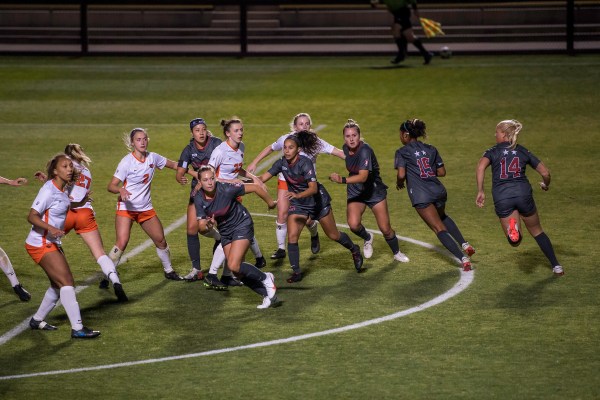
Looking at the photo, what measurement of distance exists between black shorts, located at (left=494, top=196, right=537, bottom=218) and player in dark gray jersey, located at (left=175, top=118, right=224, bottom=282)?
11.1ft

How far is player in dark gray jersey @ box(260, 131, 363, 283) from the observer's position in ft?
43.2

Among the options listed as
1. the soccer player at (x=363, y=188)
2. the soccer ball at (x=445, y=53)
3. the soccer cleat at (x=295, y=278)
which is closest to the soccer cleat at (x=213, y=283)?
the soccer cleat at (x=295, y=278)

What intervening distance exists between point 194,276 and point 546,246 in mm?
4187

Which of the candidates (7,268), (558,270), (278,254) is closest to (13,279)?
(7,268)

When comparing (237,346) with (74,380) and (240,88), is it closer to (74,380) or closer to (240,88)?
(74,380)

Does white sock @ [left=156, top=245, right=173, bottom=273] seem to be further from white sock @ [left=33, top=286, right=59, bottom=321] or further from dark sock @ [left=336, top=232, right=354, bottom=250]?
white sock @ [left=33, top=286, right=59, bottom=321]

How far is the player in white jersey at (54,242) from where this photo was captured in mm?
11172

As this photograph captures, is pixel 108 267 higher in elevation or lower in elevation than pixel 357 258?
higher

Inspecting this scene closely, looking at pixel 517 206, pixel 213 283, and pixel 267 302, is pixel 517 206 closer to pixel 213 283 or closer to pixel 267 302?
pixel 267 302

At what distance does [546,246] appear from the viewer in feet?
43.9

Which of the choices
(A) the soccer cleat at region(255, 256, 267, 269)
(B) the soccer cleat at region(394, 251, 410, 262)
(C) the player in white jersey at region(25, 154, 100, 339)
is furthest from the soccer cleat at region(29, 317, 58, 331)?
(B) the soccer cleat at region(394, 251, 410, 262)

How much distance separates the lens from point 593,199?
18.2 metres

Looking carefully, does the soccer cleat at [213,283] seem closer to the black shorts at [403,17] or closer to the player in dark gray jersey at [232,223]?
the player in dark gray jersey at [232,223]

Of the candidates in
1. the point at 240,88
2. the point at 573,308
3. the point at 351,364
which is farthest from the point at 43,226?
the point at 240,88
